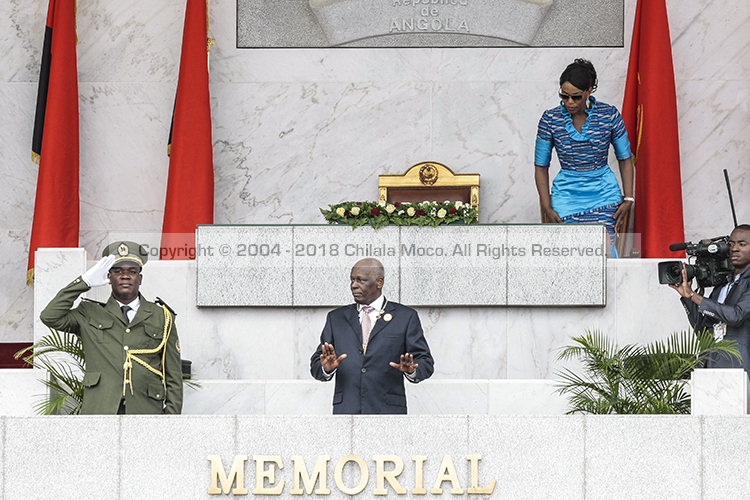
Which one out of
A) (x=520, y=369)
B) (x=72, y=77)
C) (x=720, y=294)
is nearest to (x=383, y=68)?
(x=72, y=77)

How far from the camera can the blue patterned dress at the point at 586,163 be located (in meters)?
8.73

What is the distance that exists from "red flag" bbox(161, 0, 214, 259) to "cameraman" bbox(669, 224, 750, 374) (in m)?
4.79

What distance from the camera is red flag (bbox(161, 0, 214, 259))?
9.99 m

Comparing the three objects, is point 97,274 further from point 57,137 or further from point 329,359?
point 57,137

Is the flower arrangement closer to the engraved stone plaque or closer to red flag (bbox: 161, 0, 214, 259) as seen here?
red flag (bbox: 161, 0, 214, 259)

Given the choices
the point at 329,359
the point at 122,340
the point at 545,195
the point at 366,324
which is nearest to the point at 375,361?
the point at 366,324

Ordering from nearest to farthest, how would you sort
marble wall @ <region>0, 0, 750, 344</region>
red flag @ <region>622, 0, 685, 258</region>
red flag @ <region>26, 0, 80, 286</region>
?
red flag @ <region>622, 0, 685, 258</region> → red flag @ <region>26, 0, 80, 286</region> → marble wall @ <region>0, 0, 750, 344</region>

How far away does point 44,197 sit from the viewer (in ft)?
33.2

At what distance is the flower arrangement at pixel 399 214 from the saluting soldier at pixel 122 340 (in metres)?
2.21

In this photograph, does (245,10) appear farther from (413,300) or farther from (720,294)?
(720,294)

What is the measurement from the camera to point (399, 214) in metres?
8.39

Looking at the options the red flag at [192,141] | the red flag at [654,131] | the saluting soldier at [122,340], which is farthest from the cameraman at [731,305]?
the red flag at [192,141]

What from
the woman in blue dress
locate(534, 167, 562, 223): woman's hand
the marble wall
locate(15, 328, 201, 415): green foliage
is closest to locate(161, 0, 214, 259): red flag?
the marble wall

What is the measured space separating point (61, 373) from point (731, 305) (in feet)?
14.7
